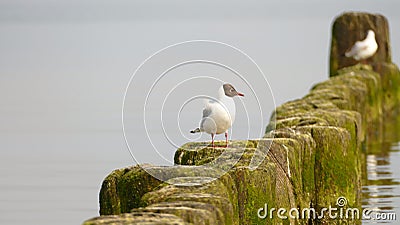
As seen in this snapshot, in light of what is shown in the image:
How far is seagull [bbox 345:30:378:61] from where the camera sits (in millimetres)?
15797

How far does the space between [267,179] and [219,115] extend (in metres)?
0.78

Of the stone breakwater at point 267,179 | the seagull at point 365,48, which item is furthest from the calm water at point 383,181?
the seagull at point 365,48

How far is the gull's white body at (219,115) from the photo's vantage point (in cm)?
677

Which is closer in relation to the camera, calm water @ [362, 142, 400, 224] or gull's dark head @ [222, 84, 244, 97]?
gull's dark head @ [222, 84, 244, 97]

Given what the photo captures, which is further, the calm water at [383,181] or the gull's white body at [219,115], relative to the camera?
the calm water at [383,181]

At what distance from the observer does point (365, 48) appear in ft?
51.9

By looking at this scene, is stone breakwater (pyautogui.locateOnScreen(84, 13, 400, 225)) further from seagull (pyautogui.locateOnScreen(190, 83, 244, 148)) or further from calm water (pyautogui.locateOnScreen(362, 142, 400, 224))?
calm water (pyautogui.locateOnScreen(362, 142, 400, 224))

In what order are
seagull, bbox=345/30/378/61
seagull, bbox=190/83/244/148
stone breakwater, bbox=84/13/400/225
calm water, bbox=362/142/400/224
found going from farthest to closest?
seagull, bbox=345/30/378/61
calm water, bbox=362/142/400/224
seagull, bbox=190/83/244/148
stone breakwater, bbox=84/13/400/225

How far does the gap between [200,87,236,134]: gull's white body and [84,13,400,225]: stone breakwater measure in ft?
0.39

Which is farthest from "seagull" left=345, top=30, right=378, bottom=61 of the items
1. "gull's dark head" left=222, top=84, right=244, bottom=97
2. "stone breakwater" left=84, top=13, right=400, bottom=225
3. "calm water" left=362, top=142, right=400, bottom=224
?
"gull's dark head" left=222, top=84, right=244, bottom=97

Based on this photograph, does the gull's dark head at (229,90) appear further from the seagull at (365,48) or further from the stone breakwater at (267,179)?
the seagull at (365,48)

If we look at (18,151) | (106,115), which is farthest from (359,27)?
(18,151)

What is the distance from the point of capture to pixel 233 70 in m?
7.10

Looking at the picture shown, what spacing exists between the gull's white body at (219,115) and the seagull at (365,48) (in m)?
9.10
